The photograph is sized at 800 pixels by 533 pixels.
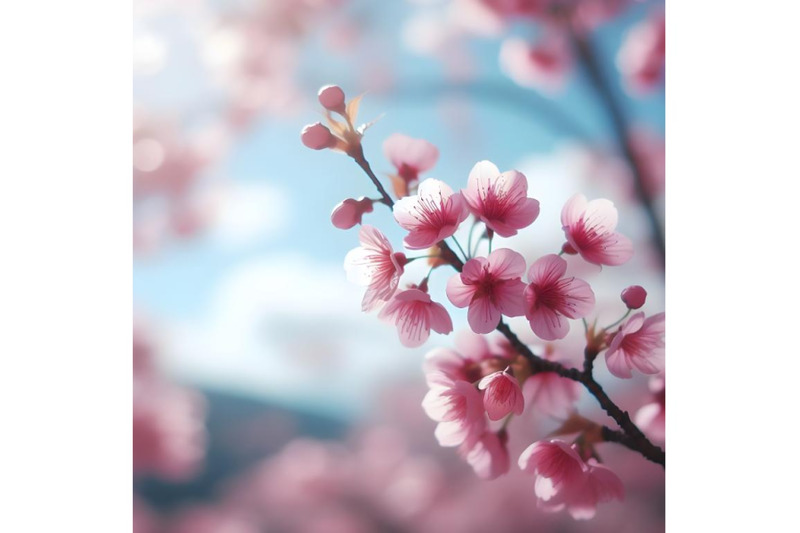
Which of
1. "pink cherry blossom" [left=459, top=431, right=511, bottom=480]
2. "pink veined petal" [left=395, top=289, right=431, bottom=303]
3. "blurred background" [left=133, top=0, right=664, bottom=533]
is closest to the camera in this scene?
"pink veined petal" [left=395, top=289, right=431, bottom=303]

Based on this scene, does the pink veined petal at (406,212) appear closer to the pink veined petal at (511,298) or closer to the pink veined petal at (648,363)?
the pink veined petal at (511,298)

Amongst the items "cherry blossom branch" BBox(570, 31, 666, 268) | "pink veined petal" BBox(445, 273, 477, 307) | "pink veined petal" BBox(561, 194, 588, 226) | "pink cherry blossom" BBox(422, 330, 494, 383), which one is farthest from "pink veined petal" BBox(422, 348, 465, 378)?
"cherry blossom branch" BBox(570, 31, 666, 268)

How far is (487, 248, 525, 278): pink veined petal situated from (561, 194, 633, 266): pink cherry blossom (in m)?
0.10

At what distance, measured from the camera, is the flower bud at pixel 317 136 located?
0.66 meters

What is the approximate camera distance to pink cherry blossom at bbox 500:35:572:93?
96 cm

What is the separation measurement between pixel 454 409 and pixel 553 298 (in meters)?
0.16

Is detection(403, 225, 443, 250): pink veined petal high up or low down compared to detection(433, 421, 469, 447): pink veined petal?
up

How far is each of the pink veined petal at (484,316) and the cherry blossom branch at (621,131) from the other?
46 centimetres

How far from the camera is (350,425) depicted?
37.9 inches

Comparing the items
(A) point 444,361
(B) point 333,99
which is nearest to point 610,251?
(A) point 444,361

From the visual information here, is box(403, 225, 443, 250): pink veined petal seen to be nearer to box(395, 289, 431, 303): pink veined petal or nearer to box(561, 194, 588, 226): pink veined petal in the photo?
box(395, 289, 431, 303): pink veined petal
